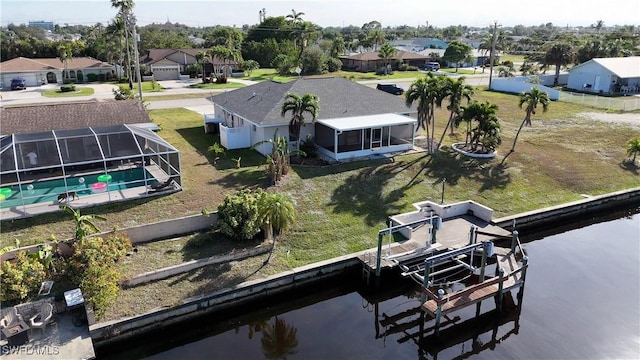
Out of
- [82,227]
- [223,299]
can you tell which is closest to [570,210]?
[223,299]

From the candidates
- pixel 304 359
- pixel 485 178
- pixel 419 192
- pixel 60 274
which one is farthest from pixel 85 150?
pixel 485 178

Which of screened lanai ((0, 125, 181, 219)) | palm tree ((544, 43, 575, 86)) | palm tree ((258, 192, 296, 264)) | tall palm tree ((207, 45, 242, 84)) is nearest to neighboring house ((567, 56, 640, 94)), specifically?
palm tree ((544, 43, 575, 86))

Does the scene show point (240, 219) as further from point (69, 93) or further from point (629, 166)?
point (69, 93)

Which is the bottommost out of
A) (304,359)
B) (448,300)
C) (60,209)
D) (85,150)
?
(304,359)

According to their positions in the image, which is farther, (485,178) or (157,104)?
(157,104)

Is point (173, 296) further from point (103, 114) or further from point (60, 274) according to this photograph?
point (103, 114)

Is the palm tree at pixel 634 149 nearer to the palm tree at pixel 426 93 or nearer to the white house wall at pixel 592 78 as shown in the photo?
the palm tree at pixel 426 93

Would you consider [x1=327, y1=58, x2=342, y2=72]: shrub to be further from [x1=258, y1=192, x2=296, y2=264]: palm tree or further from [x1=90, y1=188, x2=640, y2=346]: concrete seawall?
[x1=258, y1=192, x2=296, y2=264]: palm tree
